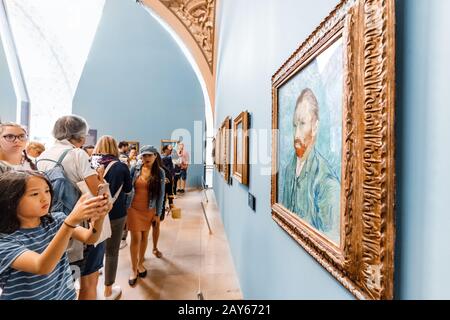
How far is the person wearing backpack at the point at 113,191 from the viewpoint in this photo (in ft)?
9.26

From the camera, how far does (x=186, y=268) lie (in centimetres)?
388

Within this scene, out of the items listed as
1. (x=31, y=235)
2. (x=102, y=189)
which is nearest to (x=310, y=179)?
(x=102, y=189)

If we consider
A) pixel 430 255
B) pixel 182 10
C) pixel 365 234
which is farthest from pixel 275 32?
pixel 182 10

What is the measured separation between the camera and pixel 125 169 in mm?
2908

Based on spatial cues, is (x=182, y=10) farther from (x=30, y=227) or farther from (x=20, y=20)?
(x=20, y=20)

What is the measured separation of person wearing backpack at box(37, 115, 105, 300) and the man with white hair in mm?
1585

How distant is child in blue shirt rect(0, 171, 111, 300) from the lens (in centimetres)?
115

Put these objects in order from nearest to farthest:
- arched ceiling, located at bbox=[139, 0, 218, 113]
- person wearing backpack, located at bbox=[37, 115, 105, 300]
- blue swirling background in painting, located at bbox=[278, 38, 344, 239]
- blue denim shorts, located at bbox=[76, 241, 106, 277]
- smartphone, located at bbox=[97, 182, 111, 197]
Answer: blue swirling background in painting, located at bbox=[278, 38, 344, 239]
smartphone, located at bbox=[97, 182, 111, 197]
person wearing backpack, located at bbox=[37, 115, 105, 300]
blue denim shorts, located at bbox=[76, 241, 106, 277]
arched ceiling, located at bbox=[139, 0, 218, 113]

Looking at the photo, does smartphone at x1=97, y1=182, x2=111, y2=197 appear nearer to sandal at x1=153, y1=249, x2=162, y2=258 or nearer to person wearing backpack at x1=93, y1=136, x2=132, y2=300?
person wearing backpack at x1=93, y1=136, x2=132, y2=300

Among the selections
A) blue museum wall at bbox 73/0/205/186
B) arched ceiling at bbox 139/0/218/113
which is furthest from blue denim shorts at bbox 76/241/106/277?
blue museum wall at bbox 73/0/205/186

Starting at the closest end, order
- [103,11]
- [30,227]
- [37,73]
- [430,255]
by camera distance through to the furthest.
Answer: [430,255], [30,227], [37,73], [103,11]

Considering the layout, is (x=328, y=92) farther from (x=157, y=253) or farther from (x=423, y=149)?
(x=157, y=253)

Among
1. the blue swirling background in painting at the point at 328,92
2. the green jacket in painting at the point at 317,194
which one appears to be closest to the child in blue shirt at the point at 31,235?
the green jacket in painting at the point at 317,194

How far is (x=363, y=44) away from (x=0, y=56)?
1258 cm
